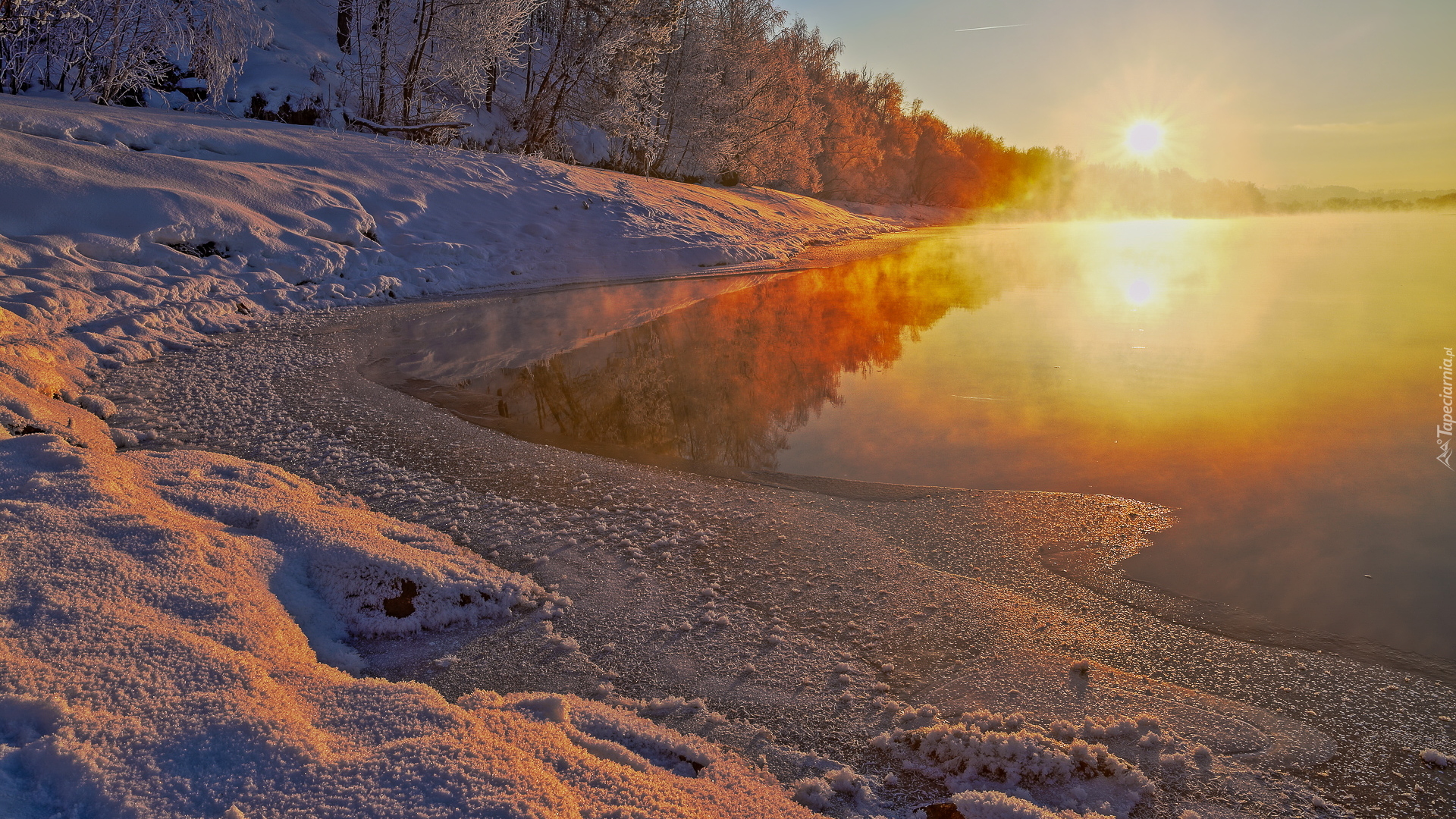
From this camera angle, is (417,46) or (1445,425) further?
(417,46)

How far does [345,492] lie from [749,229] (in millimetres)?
18374

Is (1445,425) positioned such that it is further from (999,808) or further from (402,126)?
(402,126)

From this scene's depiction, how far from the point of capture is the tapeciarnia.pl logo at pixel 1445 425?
4.77 meters

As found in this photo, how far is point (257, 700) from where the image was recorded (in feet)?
6.28

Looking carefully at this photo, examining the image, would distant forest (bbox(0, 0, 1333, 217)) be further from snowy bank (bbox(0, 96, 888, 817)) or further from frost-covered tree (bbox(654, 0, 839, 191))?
snowy bank (bbox(0, 96, 888, 817))

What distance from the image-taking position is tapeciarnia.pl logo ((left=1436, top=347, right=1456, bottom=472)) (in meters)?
4.77

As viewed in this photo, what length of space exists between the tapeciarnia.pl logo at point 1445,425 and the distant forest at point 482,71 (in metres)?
16.3

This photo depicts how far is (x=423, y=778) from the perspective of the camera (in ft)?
5.57

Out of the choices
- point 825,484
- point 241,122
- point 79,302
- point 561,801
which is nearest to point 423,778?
point 561,801

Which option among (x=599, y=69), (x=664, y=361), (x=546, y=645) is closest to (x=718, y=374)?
(x=664, y=361)

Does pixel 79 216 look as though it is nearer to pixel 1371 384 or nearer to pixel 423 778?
pixel 423 778

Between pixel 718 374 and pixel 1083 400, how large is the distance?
302cm

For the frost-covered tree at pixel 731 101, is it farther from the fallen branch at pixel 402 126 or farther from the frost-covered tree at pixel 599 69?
the fallen branch at pixel 402 126

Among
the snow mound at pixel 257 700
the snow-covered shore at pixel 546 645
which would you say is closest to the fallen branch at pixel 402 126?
the snow-covered shore at pixel 546 645
